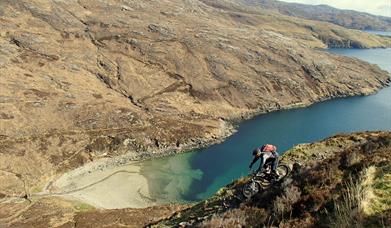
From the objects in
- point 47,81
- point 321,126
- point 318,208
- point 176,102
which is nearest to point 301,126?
point 321,126

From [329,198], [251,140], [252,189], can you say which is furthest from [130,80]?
[329,198]

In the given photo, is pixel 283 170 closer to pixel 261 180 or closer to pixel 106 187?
pixel 261 180

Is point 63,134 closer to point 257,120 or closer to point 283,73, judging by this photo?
point 257,120

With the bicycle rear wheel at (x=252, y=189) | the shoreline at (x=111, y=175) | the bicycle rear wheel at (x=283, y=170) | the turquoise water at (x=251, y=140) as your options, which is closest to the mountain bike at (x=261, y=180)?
the bicycle rear wheel at (x=252, y=189)

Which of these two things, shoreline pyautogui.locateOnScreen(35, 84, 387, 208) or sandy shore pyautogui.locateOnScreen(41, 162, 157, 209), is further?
shoreline pyautogui.locateOnScreen(35, 84, 387, 208)

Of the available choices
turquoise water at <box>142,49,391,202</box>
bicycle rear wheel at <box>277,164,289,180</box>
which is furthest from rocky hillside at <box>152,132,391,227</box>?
turquoise water at <box>142,49,391,202</box>

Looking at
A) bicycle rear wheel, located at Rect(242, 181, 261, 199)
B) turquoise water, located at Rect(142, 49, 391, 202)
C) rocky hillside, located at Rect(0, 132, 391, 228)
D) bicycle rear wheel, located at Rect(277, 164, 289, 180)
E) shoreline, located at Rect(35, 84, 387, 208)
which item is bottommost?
shoreline, located at Rect(35, 84, 387, 208)

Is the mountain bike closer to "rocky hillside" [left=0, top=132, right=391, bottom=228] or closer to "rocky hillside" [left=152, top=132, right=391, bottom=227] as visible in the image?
"rocky hillside" [left=0, top=132, right=391, bottom=228]
